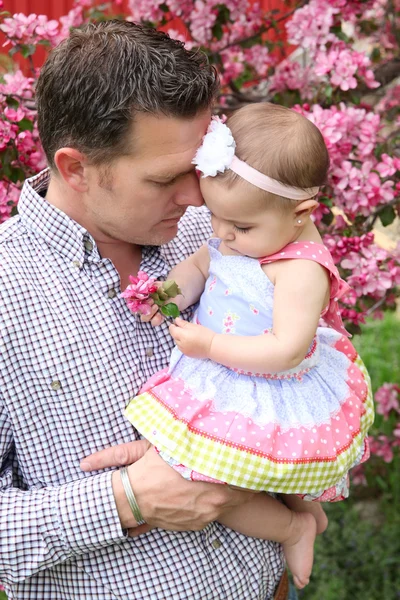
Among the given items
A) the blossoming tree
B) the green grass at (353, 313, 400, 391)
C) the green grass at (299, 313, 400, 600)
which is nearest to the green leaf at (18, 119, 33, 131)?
the blossoming tree

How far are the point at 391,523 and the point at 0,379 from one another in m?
2.69

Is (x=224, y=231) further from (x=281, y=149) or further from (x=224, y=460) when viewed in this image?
(x=224, y=460)

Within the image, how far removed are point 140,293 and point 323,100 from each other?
141cm

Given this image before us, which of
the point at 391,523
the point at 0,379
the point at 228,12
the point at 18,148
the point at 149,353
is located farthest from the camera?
the point at 391,523

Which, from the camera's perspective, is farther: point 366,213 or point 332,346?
point 366,213

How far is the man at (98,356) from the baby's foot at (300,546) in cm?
9

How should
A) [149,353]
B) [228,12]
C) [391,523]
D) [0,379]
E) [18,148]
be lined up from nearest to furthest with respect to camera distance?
[0,379]
[149,353]
[18,148]
[228,12]
[391,523]

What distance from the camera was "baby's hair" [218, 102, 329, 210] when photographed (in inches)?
71.3

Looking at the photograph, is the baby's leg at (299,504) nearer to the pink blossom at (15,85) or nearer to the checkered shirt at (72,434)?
the checkered shirt at (72,434)

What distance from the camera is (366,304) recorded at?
272 centimetres

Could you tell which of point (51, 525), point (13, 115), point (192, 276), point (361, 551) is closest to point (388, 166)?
point (192, 276)

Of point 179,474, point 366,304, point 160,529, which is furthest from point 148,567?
point 366,304

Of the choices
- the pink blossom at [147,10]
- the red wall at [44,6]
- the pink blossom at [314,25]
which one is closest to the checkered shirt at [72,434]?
the pink blossom at [314,25]

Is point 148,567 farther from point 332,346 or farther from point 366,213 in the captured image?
point 366,213
